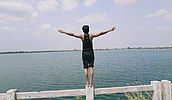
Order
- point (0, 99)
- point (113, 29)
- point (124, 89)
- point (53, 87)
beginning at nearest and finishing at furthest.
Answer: point (0, 99) → point (124, 89) → point (113, 29) → point (53, 87)

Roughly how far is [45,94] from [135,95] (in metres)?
2.61

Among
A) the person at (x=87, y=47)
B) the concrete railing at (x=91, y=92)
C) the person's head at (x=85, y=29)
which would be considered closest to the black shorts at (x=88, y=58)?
the person at (x=87, y=47)

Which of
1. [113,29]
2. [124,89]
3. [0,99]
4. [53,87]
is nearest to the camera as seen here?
[0,99]

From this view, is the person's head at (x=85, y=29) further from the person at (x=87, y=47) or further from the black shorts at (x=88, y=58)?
the black shorts at (x=88, y=58)

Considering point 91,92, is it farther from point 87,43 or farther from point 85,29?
point 85,29

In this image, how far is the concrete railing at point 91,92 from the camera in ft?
19.1

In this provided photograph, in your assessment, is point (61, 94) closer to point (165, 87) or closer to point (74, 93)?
point (74, 93)

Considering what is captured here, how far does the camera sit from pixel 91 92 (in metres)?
6.16

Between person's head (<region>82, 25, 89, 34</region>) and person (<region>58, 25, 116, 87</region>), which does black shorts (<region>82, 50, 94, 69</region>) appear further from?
person's head (<region>82, 25, 89, 34</region>)

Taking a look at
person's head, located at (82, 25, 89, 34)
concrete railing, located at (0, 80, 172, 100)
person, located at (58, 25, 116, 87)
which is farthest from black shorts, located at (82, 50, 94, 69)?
concrete railing, located at (0, 80, 172, 100)

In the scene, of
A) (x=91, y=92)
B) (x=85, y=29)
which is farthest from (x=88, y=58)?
(x=91, y=92)

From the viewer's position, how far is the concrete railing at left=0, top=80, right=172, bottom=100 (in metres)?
5.83

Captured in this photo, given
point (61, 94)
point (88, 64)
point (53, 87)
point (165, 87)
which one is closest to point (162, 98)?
point (165, 87)

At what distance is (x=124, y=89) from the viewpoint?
6.46 metres
